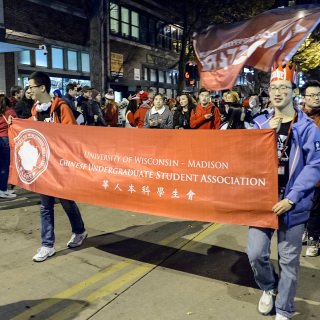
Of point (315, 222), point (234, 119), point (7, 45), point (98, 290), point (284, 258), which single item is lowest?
point (98, 290)

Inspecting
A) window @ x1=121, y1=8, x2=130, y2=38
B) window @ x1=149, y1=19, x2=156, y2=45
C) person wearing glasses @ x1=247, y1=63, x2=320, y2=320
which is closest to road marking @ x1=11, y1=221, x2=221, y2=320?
person wearing glasses @ x1=247, y1=63, x2=320, y2=320

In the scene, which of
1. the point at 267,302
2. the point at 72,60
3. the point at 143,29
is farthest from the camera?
the point at 143,29

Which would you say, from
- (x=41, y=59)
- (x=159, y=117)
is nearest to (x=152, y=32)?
(x=41, y=59)

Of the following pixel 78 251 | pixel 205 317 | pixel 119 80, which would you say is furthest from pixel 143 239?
pixel 119 80

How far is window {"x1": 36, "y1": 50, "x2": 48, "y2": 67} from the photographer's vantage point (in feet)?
65.9

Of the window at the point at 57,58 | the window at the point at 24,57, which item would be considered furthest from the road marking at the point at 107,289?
A: the window at the point at 57,58

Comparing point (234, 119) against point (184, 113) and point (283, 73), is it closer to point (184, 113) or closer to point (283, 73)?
point (184, 113)

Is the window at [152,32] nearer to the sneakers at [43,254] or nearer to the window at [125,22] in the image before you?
the window at [125,22]

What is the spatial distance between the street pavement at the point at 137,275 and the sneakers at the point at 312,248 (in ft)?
0.36

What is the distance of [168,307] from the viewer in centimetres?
385

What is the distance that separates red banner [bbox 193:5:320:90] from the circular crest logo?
6.25 ft

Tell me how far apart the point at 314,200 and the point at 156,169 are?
199 cm

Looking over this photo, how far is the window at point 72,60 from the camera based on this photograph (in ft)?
74.3

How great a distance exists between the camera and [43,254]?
490 cm
